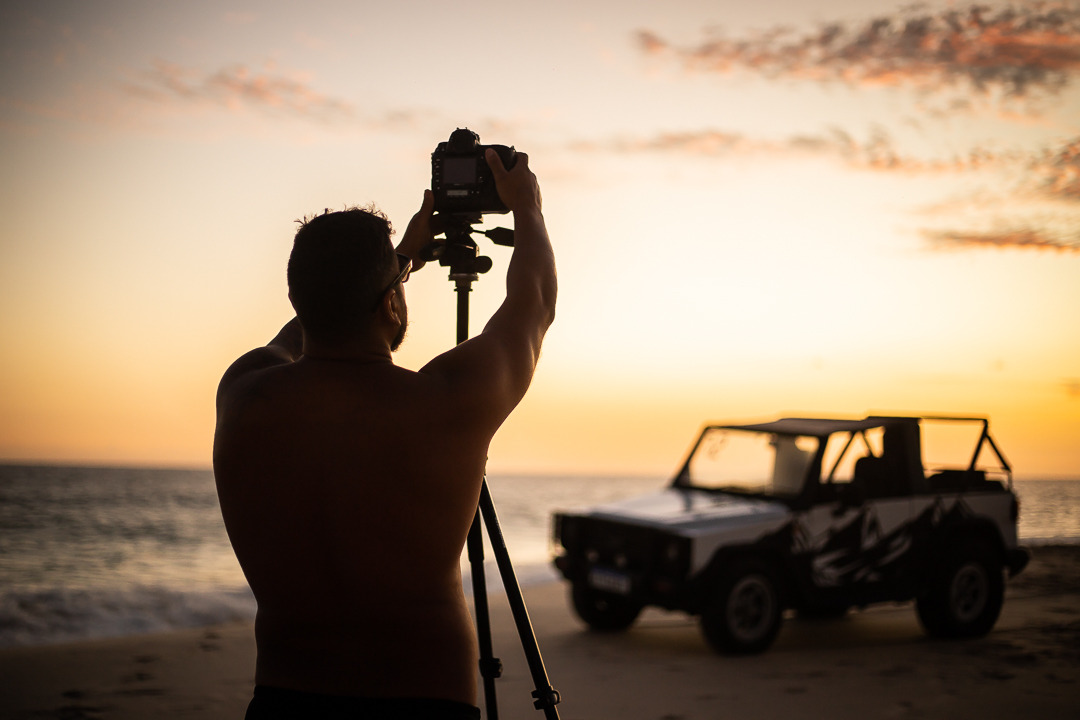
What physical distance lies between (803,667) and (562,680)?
6.01 ft

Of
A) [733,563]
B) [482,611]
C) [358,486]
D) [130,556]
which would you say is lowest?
[130,556]

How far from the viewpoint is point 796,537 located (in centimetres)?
729

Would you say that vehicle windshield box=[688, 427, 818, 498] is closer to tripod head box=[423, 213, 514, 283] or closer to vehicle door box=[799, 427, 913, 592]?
vehicle door box=[799, 427, 913, 592]

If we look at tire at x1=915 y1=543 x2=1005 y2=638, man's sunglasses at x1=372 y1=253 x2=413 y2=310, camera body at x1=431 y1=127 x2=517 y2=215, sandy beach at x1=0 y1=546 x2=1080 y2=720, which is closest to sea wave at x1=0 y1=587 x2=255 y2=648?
sandy beach at x1=0 y1=546 x2=1080 y2=720

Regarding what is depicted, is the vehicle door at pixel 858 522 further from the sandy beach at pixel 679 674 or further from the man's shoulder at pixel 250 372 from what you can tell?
the man's shoulder at pixel 250 372

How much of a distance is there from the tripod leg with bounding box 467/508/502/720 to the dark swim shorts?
33.9 inches

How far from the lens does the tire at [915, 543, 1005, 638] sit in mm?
7863

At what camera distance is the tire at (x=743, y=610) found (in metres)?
6.86

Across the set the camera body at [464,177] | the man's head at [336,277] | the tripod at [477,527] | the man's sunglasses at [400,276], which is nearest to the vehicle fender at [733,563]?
the tripod at [477,527]

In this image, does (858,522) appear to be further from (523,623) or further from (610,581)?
(523,623)

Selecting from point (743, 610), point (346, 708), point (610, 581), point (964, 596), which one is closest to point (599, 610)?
point (610, 581)

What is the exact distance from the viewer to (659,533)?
709 centimetres

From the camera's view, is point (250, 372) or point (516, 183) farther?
point (516, 183)

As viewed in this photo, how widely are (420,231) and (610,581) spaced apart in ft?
17.9
